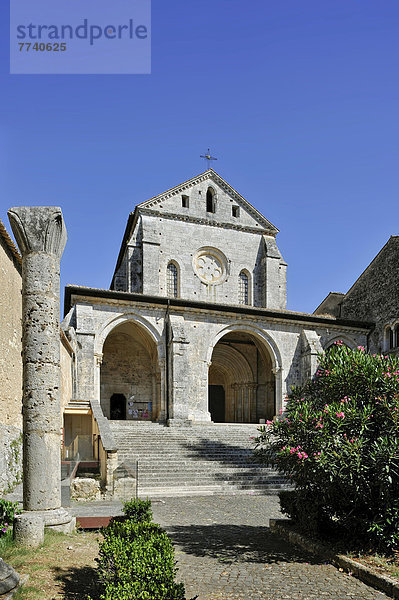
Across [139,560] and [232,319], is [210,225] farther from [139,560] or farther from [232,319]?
[139,560]

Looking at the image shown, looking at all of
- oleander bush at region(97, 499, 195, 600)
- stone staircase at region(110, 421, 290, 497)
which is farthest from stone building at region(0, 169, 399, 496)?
oleander bush at region(97, 499, 195, 600)

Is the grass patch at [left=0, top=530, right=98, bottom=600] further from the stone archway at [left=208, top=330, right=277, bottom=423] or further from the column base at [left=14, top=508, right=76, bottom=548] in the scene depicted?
the stone archway at [left=208, top=330, right=277, bottom=423]

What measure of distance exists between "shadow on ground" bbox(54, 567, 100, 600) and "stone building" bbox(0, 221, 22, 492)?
6457mm

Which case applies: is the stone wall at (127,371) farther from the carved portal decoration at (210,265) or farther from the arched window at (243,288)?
the arched window at (243,288)

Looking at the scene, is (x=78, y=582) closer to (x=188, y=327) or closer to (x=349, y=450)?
(x=349, y=450)

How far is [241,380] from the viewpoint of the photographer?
3008 centimetres

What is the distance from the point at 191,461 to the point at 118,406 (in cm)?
1121

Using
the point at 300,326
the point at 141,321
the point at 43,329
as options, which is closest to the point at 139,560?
the point at 43,329

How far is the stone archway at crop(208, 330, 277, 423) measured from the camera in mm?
29109

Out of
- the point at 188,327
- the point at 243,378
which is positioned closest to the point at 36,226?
the point at 188,327

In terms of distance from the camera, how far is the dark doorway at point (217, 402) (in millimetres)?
31328

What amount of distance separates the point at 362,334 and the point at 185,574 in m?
23.4

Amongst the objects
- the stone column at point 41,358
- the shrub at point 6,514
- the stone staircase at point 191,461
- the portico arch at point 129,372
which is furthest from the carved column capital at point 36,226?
the portico arch at point 129,372

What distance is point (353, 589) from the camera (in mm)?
5793
